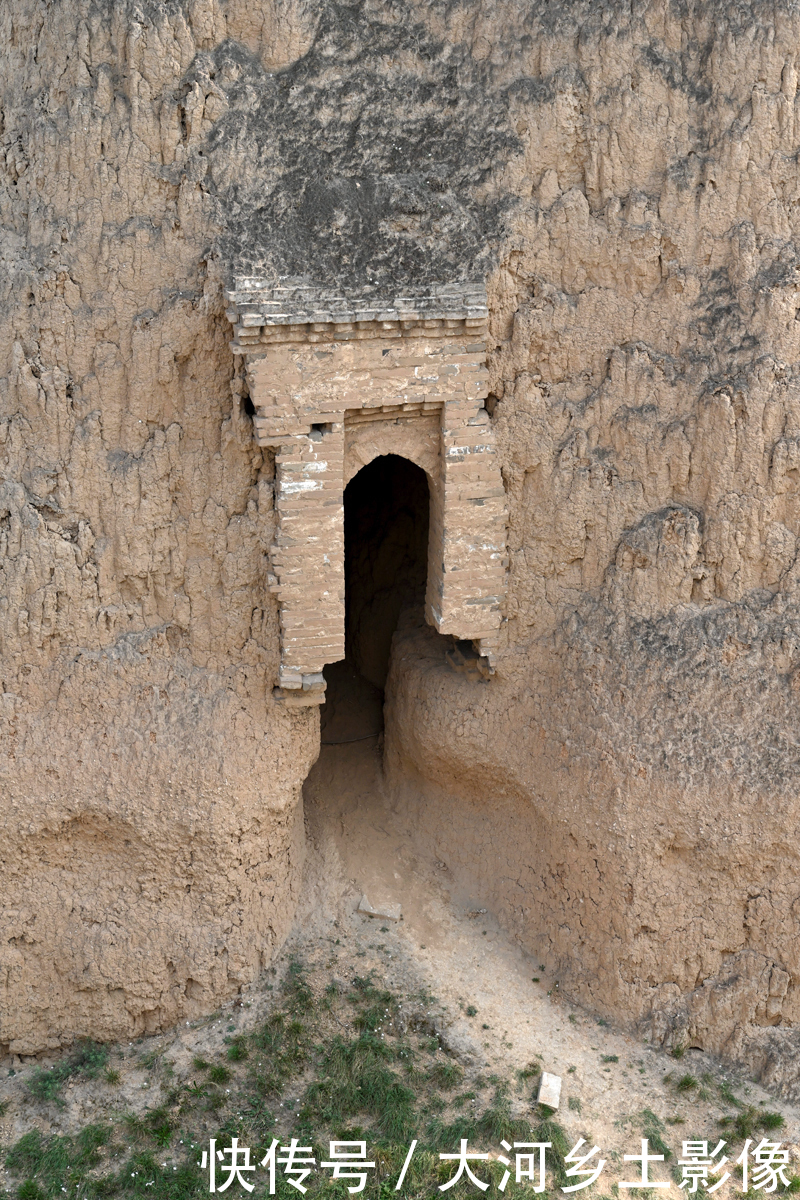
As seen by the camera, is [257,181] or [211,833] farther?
[211,833]

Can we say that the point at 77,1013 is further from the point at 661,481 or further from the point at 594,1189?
the point at 661,481

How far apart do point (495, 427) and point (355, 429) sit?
1287 mm

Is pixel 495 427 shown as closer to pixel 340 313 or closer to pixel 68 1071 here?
pixel 340 313

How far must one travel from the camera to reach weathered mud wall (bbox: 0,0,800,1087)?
32.3ft

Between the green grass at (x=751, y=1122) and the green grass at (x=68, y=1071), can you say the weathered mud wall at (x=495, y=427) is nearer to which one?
the green grass at (x=68, y=1071)

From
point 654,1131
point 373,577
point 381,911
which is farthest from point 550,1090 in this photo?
point 373,577

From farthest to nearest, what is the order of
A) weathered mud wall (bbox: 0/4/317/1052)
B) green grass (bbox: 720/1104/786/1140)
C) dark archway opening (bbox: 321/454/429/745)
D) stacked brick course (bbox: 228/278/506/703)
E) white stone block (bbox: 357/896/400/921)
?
dark archway opening (bbox: 321/454/429/745) → white stone block (bbox: 357/896/400/921) → green grass (bbox: 720/1104/786/1140) → weathered mud wall (bbox: 0/4/317/1052) → stacked brick course (bbox: 228/278/506/703)

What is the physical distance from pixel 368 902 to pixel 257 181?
675 centimetres

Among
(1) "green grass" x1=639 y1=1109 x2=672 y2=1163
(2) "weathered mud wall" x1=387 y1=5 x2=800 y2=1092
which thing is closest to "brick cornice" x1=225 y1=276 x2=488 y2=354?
(2) "weathered mud wall" x1=387 y1=5 x2=800 y2=1092

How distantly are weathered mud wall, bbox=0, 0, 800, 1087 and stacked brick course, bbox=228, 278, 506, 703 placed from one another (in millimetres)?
373

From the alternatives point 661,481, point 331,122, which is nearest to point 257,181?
point 331,122

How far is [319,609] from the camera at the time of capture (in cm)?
1015

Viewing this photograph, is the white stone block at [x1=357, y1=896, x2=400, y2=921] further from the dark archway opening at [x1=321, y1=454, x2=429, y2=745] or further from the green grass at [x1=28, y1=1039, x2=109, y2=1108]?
the green grass at [x1=28, y1=1039, x2=109, y2=1108]

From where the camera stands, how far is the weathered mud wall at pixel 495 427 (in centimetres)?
984
